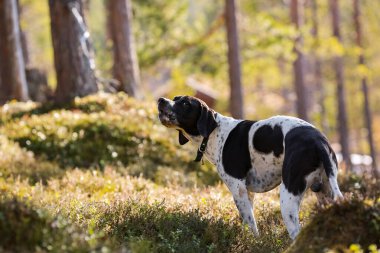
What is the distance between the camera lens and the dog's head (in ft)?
25.8

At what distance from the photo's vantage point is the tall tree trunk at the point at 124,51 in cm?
1819

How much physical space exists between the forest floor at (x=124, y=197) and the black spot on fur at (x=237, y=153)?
667 millimetres

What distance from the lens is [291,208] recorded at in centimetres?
630

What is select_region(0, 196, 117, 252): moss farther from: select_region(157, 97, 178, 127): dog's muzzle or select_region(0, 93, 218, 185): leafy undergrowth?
select_region(0, 93, 218, 185): leafy undergrowth

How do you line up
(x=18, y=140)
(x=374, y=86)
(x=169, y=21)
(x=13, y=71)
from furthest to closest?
(x=374, y=86), (x=169, y=21), (x=13, y=71), (x=18, y=140)

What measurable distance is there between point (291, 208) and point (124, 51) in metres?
13.0

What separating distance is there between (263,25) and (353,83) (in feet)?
89.5

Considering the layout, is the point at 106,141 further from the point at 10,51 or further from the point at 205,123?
the point at 10,51

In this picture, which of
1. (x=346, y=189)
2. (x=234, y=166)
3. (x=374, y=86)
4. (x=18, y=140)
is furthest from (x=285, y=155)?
(x=374, y=86)

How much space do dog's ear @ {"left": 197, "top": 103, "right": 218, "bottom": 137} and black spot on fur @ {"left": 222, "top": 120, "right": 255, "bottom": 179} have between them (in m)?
0.31

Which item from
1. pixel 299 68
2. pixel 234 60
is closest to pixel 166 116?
pixel 234 60

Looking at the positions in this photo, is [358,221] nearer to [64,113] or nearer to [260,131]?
[260,131]

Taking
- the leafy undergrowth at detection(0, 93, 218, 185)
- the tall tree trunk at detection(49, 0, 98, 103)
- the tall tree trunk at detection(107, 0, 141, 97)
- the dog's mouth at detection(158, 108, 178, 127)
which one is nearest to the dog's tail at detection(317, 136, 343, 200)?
the dog's mouth at detection(158, 108, 178, 127)

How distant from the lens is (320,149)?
627cm
